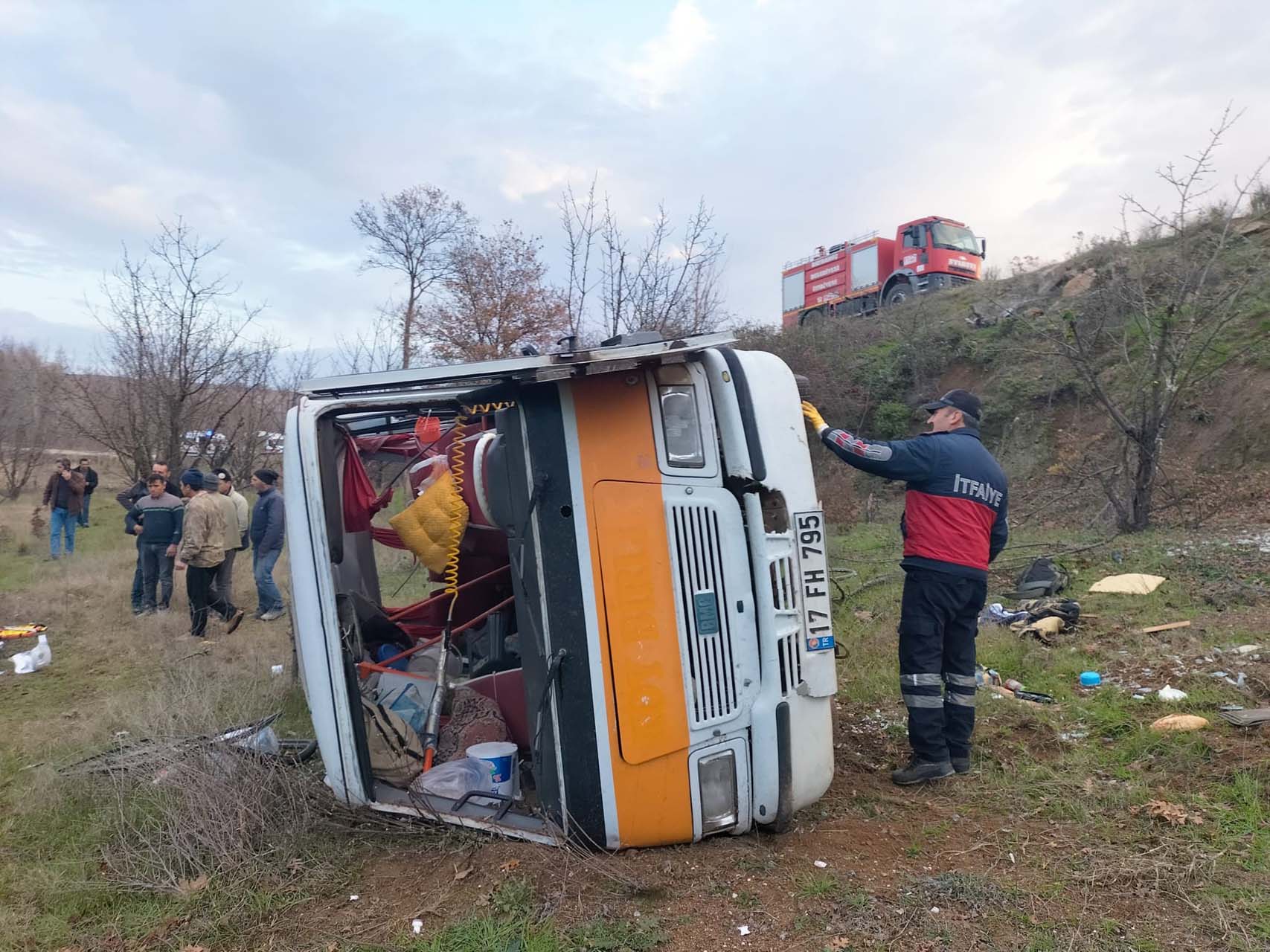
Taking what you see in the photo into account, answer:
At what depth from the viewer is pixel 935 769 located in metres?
3.62

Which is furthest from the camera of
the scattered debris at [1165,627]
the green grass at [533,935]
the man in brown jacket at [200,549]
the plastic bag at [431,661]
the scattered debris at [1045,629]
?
the man in brown jacket at [200,549]

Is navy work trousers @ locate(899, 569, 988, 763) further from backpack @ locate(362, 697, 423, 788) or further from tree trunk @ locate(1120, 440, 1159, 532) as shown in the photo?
tree trunk @ locate(1120, 440, 1159, 532)

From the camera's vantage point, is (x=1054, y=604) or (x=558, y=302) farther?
(x=558, y=302)

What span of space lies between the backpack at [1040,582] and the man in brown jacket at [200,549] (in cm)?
697

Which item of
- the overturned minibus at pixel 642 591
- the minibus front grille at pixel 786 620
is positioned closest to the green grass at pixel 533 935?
the overturned minibus at pixel 642 591

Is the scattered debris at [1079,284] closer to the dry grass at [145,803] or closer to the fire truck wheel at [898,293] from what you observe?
the fire truck wheel at [898,293]

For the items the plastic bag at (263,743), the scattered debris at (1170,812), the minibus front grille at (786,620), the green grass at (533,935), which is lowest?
the scattered debris at (1170,812)

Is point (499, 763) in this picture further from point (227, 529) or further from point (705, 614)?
point (227, 529)

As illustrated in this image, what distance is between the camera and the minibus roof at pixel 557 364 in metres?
2.72

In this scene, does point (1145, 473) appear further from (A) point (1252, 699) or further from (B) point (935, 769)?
(B) point (935, 769)

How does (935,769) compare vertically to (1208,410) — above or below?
below

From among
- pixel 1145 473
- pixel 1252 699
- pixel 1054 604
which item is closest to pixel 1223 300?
pixel 1145 473

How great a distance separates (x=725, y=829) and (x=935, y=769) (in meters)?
1.19

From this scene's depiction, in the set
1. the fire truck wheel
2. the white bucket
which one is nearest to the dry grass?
the white bucket
